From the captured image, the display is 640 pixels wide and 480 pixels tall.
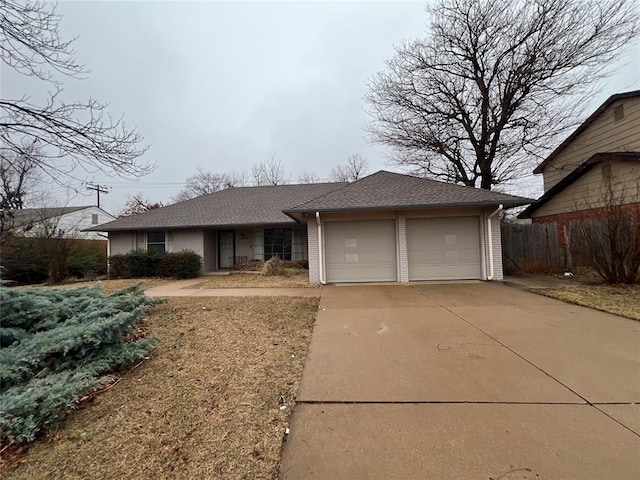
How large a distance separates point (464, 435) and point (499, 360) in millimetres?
1715

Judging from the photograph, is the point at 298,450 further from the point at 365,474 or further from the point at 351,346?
the point at 351,346

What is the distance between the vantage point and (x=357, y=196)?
1012cm

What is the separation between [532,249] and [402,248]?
20.1ft

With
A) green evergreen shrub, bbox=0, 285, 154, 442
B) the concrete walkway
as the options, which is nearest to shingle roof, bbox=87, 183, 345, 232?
the concrete walkway

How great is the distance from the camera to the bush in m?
12.4

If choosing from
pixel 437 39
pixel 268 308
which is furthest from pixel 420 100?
pixel 268 308

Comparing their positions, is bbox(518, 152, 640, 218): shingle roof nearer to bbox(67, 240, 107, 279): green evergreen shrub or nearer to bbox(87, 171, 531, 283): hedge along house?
bbox(87, 171, 531, 283): hedge along house

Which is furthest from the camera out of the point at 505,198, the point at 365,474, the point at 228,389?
the point at 505,198

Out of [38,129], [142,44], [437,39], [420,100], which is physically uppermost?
[437,39]

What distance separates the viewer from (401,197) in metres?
9.68

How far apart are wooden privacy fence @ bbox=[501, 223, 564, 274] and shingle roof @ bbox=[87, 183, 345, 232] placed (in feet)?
30.6

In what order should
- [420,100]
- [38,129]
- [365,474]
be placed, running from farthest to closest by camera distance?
[420,100] → [38,129] → [365,474]

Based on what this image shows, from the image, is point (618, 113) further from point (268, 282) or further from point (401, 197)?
point (268, 282)

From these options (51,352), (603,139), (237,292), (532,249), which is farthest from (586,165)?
(51,352)
